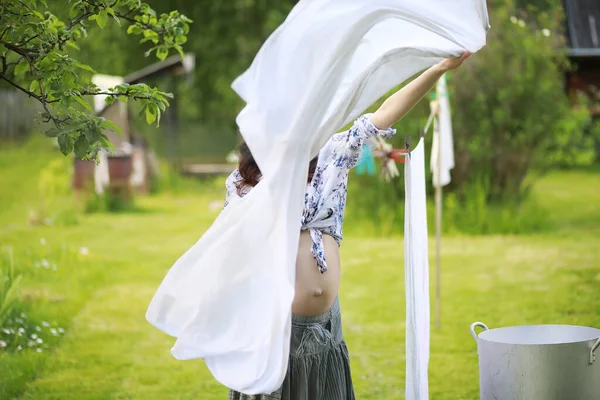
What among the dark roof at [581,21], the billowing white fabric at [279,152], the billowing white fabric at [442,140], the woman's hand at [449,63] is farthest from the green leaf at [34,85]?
the dark roof at [581,21]

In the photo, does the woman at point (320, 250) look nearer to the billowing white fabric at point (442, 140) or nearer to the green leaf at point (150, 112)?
the green leaf at point (150, 112)

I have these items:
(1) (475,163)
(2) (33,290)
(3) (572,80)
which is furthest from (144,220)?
(3) (572,80)

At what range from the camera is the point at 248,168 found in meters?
3.24

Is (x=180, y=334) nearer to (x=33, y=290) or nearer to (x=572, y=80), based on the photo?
(x=33, y=290)

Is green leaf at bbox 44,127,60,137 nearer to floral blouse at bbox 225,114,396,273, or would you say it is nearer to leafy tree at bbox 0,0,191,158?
leafy tree at bbox 0,0,191,158

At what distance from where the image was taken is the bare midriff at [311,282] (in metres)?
3.21

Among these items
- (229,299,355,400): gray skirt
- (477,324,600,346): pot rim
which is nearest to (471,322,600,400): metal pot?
(477,324,600,346): pot rim

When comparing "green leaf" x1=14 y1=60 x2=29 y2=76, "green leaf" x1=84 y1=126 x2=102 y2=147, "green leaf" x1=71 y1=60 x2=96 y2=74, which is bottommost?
"green leaf" x1=84 y1=126 x2=102 y2=147

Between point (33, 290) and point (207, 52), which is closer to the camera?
point (33, 290)

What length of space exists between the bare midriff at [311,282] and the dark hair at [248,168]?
23 centimetres

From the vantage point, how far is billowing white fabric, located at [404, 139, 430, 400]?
3.44 m

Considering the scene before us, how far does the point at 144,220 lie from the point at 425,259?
965 cm

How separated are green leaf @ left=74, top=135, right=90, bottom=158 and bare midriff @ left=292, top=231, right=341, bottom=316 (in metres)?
0.96

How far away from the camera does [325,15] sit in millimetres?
2965
